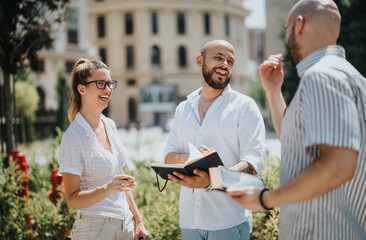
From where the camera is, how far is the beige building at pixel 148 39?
52438 mm

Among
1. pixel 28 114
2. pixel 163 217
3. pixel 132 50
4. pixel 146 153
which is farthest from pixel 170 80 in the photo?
pixel 163 217

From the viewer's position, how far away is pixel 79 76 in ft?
8.41

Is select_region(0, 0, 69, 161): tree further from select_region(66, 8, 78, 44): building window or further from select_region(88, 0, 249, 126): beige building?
select_region(88, 0, 249, 126): beige building

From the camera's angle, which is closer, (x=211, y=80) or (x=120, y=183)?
(x=120, y=183)

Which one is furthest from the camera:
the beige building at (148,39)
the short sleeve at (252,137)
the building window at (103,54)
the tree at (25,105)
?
the building window at (103,54)

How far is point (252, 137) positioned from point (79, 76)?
1.28 m

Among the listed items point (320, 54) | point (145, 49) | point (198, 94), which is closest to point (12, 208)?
point (198, 94)

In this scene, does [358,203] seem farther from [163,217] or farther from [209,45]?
[163,217]

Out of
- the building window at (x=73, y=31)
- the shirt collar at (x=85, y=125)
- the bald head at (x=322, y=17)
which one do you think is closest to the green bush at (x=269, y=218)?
the shirt collar at (x=85, y=125)

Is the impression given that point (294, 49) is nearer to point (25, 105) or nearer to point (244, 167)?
point (244, 167)

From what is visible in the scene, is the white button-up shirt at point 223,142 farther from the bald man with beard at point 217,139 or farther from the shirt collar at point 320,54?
the shirt collar at point 320,54

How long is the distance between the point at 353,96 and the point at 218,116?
1.22m

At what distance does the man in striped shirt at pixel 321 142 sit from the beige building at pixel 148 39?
50.0m

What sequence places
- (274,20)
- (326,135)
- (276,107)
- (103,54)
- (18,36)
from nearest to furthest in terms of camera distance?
(326,135), (276,107), (18,36), (274,20), (103,54)
